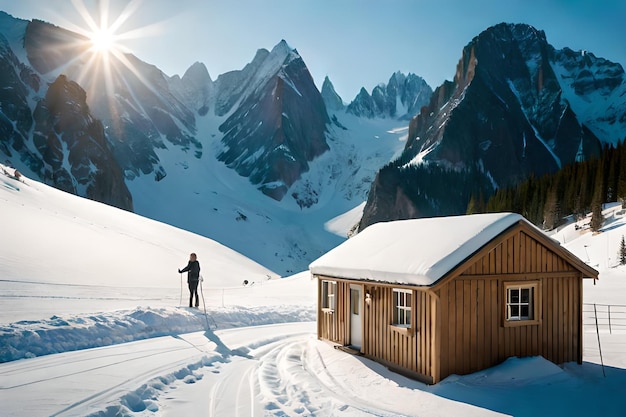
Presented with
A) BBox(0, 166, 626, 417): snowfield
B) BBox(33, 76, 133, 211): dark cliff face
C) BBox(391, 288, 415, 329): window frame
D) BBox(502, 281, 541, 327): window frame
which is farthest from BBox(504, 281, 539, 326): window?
BBox(33, 76, 133, 211): dark cliff face

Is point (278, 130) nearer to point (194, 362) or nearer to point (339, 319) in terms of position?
point (339, 319)

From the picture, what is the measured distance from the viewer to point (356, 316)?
42.1 ft

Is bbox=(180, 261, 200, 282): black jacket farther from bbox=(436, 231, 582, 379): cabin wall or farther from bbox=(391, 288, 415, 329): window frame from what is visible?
bbox=(436, 231, 582, 379): cabin wall

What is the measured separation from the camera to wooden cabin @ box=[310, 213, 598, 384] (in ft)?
32.4

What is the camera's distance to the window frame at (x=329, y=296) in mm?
13836

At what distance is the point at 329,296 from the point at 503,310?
5444mm

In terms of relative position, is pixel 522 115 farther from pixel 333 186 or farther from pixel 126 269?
pixel 126 269

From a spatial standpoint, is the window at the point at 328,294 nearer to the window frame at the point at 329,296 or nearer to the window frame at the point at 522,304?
the window frame at the point at 329,296

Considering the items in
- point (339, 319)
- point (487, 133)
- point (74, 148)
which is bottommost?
point (339, 319)

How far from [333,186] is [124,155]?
6521 cm

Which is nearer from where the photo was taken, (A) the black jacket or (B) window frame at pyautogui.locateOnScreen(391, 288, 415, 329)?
(B) window frame at pyautogui.locateOnScreen(391, 288, 415, 329)

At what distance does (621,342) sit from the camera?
1424 centimetres

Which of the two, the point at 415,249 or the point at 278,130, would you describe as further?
the point at 278,130

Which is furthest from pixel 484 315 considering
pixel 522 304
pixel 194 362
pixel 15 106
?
pixel 15 106
